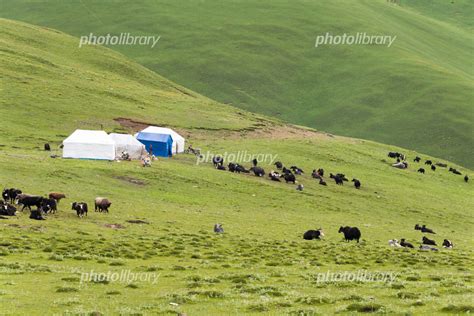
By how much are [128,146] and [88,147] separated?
489 centimetres

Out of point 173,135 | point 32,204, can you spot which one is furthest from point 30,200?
point 173,135

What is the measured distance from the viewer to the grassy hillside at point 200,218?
2330cm

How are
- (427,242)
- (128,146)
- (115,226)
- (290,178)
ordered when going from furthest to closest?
(128,146), (290,178), (427,242), (115,226)

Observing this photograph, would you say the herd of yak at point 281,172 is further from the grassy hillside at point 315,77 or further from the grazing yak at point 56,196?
the grassy hillside at point 315,77

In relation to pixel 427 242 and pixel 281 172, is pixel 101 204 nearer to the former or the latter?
pixel 427 242

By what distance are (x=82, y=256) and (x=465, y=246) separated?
3130cm

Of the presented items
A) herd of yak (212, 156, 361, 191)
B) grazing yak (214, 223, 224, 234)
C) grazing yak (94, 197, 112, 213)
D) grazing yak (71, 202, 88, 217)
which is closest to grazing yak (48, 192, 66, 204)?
grazing yak (94, 197, 112, 213)

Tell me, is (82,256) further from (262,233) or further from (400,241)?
(400,241)

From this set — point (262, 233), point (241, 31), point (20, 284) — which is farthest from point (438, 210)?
Answer: point (241, 31)

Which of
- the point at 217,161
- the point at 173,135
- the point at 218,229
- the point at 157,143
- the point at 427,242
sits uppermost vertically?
the point at 173,135

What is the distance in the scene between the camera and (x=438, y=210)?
71.2 metres

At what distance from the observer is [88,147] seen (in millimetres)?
68750

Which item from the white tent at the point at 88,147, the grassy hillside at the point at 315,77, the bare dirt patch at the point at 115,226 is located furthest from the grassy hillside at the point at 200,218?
the grassy hillside at the point at 315,77

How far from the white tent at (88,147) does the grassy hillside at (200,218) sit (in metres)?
2.11
